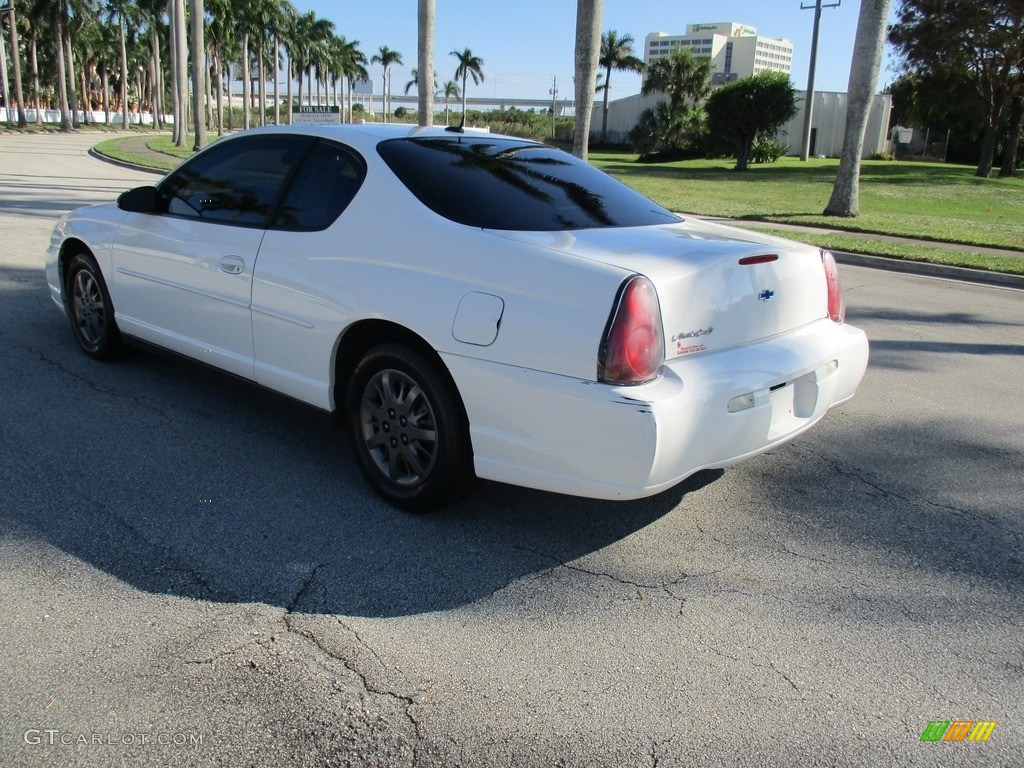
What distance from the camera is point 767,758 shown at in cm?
237

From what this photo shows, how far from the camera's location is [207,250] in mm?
4453

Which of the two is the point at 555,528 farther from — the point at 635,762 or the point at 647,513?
the point at 635,762

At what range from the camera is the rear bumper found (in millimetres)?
3057

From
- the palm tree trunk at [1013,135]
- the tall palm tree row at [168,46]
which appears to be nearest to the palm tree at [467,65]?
the tall palm tree row at [168,46]

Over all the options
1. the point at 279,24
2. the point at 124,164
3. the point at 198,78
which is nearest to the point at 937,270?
the point at 124,164

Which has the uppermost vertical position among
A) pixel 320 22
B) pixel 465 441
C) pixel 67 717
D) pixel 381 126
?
pixel 320 22

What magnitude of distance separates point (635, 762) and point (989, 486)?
2.88m

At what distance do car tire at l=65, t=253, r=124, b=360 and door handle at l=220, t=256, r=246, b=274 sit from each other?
1406mm

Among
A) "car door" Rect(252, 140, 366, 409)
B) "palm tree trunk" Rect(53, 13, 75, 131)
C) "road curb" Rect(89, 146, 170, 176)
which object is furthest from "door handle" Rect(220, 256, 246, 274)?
"palm tree trunk" Rect(53, 13, 75, 131)

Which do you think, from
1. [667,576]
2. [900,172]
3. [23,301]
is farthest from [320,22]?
[667,576]

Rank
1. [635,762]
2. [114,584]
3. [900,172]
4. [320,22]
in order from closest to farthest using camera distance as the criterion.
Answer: [635,762] < [114,584] < [900,172] < [320,22]

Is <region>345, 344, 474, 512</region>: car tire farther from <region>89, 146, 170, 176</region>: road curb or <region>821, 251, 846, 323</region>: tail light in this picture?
<region>89, 146, 170, 176</region>: road curb

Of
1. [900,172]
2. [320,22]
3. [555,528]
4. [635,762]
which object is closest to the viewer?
[635,762]

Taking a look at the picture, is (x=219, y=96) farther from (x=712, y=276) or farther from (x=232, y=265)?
(x=712, y=276)
